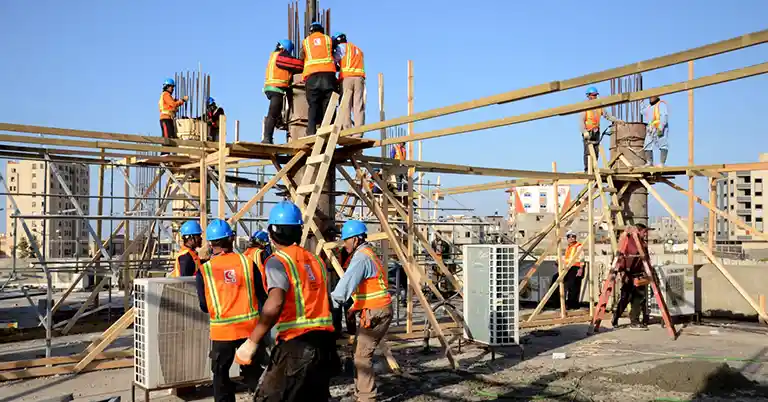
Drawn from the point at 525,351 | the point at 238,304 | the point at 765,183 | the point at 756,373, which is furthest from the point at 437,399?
the point at 765,183

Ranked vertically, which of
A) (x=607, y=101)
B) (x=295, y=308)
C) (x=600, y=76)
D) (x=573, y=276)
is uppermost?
(x=600, y=76)

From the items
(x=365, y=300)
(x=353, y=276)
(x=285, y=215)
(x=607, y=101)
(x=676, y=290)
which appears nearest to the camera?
(x=285, y=215)

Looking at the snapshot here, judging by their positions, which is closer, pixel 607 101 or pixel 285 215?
pixel 285 215

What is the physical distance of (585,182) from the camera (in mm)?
14305

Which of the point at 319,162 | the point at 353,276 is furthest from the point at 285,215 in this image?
the point at 319,162

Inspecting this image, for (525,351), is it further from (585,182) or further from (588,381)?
(585,182)

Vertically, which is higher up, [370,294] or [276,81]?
[276,81]

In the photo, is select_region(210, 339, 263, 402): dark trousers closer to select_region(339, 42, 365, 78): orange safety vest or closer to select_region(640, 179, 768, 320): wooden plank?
select_region(339, 42, 365, 78): orange safety vest

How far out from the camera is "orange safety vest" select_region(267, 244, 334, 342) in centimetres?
469

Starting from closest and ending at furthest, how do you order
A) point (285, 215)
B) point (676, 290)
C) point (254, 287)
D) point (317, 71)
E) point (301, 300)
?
point (301, 300)
point (285, 215)
point (254, 287)
point (317, 71)
point (676, 290)

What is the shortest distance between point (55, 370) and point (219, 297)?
13.3ft

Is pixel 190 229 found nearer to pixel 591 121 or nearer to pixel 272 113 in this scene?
pixel 272 113

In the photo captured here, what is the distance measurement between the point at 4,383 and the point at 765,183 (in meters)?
88.3

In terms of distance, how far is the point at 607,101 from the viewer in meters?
6.12
